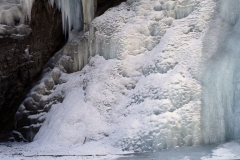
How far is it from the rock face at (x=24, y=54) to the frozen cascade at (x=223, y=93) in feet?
20.2

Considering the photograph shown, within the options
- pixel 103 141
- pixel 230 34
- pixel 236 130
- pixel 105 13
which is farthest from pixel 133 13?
pixel 236 130

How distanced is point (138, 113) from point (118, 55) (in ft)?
6.50

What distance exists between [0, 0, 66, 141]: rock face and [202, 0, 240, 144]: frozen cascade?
6.17 meters

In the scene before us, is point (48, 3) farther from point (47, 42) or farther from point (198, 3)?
point (198, 3)

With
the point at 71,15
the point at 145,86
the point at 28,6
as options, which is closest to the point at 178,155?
the point at 145,86

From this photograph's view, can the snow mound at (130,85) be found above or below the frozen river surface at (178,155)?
above

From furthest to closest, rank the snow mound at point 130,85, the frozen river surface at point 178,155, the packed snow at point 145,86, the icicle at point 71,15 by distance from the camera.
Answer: the icicle at point 71,15, the snow mound at point 130,85, the packed snow at point 145,86, the frozen river surface at point 178,155

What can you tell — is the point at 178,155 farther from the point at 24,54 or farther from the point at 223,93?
the point at 24,54

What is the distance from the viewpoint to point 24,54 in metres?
12.7

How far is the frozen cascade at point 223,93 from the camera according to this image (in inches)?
324

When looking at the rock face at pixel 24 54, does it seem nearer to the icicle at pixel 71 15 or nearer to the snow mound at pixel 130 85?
the icicle at pixel 71 15

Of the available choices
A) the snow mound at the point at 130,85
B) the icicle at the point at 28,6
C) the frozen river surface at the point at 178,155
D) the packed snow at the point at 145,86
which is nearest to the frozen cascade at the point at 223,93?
the packed snow at the point at 145,86

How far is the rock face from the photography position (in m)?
12.5

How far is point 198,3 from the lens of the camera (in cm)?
958
